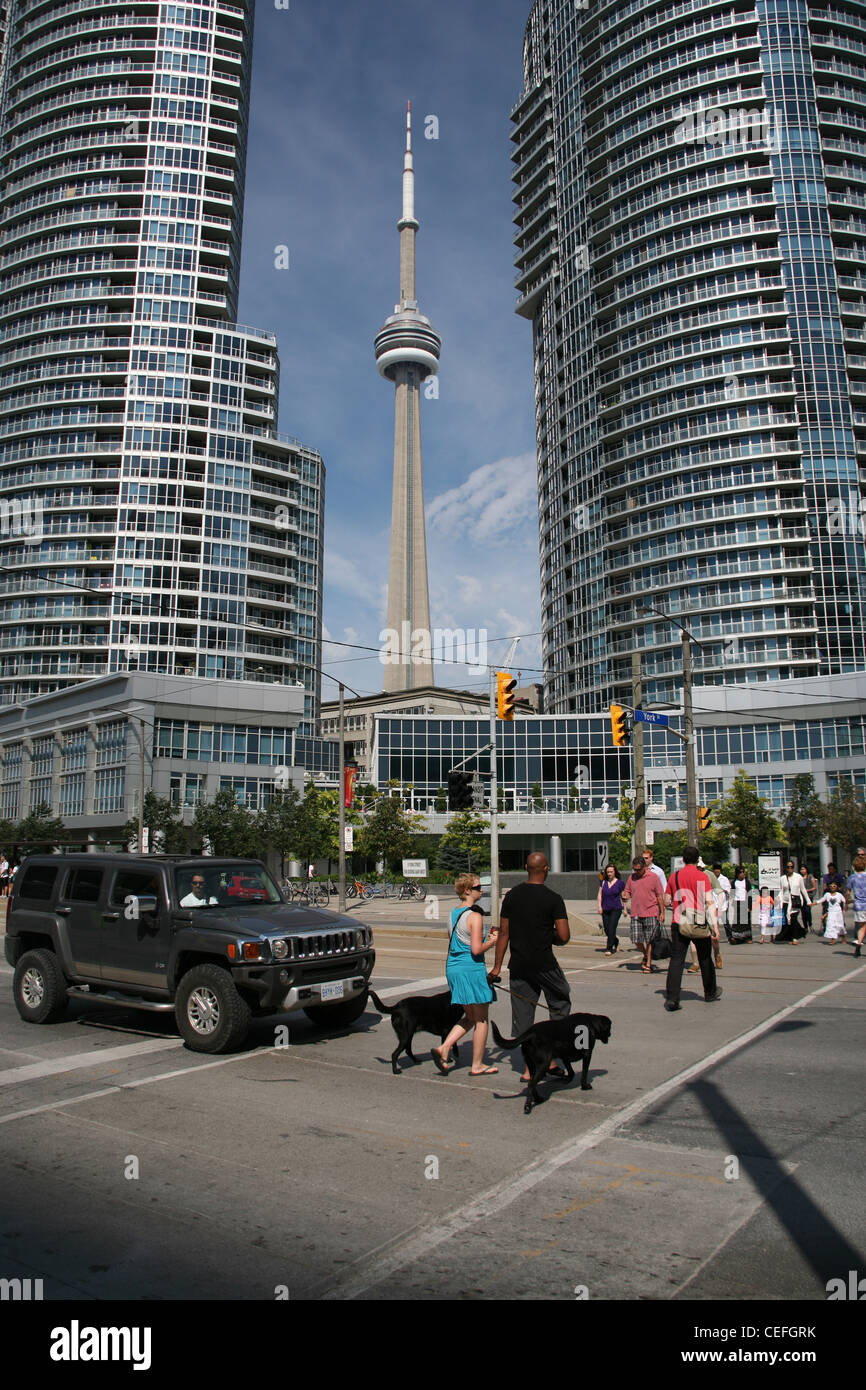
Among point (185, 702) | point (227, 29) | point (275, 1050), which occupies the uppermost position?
point (227, 29)

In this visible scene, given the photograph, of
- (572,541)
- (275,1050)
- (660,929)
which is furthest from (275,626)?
(275,1050)

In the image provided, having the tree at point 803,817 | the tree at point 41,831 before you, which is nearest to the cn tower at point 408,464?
the tree at point 41,831

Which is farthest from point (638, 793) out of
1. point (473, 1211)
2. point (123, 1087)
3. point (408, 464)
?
point (408, 464)

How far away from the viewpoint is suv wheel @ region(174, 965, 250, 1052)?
8586mm

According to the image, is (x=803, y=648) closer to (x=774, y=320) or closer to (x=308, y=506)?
(x=774, y=320)

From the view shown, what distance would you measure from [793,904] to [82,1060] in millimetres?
17124

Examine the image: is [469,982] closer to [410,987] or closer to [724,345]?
[410,987]

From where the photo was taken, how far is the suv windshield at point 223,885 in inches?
376

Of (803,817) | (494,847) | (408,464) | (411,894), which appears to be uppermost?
(408,464)

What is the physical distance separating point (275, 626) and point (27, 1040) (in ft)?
243

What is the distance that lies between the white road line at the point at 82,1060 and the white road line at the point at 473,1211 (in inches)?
184

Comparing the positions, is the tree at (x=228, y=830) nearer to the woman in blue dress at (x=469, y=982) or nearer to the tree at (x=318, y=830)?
the tree at (x=318, y=830)

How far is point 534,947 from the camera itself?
25.6ft

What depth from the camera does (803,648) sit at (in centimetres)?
7375
